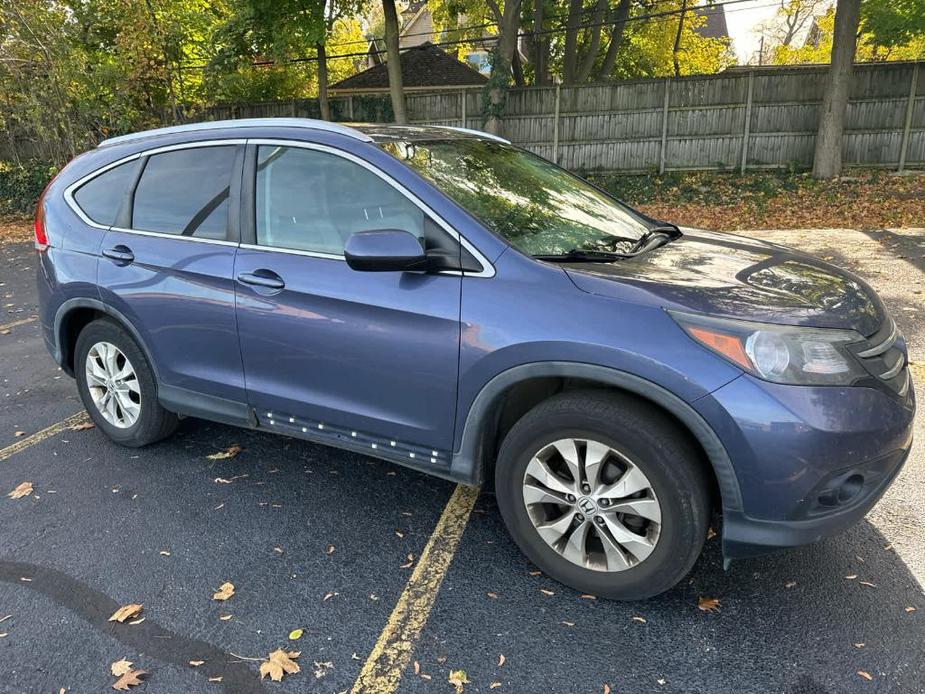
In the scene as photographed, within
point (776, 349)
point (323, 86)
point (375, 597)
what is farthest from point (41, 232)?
point (323, 86)

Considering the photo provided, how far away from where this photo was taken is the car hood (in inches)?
95.1

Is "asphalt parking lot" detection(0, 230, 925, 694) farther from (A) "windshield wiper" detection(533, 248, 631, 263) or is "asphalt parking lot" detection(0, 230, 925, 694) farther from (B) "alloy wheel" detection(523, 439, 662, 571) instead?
(A) "windshield wiper" detection(533, 248, 631, 263)

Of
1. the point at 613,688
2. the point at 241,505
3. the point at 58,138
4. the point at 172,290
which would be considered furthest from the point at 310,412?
the point at 58,138

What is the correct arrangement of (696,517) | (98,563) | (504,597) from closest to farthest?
(696,517), (504,597), (98,563)

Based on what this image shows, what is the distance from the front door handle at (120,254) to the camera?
366cm

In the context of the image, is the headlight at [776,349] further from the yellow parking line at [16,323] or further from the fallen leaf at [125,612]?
the yellow parking line at [16,323]

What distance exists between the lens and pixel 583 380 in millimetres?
2629

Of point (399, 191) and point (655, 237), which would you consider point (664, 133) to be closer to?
point (655, 237)

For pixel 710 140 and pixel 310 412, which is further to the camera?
pixel 710 140

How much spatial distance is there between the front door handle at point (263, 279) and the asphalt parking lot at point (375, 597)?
1.16 m

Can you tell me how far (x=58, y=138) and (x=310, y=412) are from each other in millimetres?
19139

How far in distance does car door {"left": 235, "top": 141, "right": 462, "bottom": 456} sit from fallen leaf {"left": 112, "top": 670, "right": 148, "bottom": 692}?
1229 mm

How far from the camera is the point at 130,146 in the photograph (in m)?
3.87

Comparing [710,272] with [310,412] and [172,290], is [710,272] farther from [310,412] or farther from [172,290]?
[172,290]
